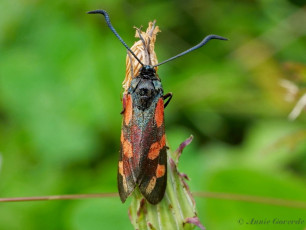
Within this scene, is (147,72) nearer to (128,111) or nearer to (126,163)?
(128,111)

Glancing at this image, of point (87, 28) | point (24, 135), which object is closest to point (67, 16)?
point (87, 28)

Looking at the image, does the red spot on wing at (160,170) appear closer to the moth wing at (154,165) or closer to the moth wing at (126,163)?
the moth wing at (154,165)

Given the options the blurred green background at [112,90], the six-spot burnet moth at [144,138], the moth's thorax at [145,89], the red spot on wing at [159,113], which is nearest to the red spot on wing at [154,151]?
the six-spot burnet moth at [144,138]

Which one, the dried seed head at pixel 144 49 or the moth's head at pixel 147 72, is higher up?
the dried seed head at pixel 144 49

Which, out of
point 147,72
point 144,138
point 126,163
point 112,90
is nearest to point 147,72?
point 147,72

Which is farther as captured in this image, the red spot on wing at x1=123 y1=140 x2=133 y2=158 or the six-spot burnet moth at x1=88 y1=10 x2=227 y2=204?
the red spot on wing at x1=123 y1=140 x2=133 y2=158

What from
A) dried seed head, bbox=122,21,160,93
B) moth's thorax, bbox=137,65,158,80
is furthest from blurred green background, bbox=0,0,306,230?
dried seed head, bbox=122,21,160,93

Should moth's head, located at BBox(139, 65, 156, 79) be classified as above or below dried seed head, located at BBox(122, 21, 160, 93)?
below

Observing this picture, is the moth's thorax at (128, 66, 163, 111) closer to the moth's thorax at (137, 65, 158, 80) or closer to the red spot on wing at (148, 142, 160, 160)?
the moth's thorax at (137, 65, 158, 80)

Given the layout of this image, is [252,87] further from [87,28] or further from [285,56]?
[87,28]
